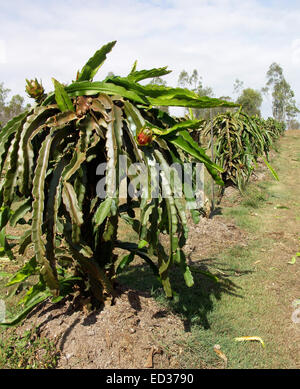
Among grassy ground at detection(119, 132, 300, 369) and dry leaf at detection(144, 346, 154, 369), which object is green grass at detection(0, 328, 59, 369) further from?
grassy ground at detection(119, 132, 300, 369)

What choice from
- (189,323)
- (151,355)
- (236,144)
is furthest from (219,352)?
(236,144)

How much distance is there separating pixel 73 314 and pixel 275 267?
292cm

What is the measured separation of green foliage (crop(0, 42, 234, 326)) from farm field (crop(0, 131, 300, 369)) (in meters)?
0.27

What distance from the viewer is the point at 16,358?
252 centimetres

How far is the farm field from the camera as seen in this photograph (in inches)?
98.7

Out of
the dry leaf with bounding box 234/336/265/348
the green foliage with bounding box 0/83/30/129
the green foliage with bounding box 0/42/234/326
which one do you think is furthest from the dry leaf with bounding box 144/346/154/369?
the green foliage with bounding box 0/83/30/129

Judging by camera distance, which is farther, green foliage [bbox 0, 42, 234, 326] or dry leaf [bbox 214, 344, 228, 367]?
dry leaf [bbox 214, 344, 228, 367]

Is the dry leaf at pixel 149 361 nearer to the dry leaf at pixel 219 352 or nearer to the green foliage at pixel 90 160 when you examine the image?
the green foliage at pixel 90 160

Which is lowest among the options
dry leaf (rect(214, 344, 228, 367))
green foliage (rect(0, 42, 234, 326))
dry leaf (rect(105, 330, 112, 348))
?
dry leaf (rect(214, 344, 228, 367))

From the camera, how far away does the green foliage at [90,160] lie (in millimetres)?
2146

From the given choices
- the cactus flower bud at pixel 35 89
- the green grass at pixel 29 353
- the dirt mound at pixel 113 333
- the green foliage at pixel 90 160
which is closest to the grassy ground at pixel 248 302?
the dirt mound at pixel 113 333

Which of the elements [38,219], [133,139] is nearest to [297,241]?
[133,139]

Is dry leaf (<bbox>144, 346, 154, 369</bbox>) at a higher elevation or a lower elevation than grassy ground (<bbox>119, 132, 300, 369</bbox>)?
higher

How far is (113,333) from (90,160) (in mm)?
1278
